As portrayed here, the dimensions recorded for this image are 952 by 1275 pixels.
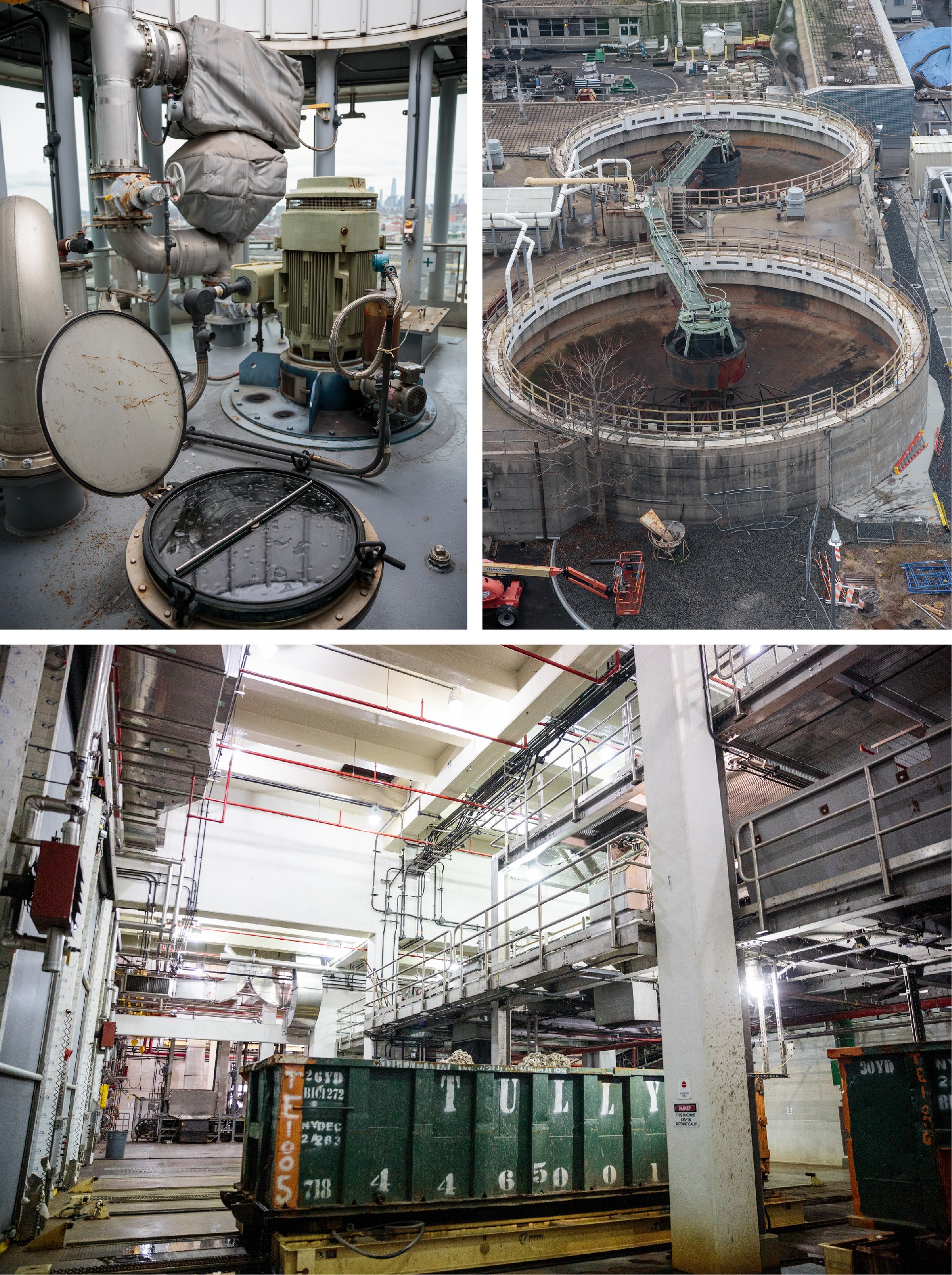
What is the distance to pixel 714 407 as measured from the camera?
15.4m

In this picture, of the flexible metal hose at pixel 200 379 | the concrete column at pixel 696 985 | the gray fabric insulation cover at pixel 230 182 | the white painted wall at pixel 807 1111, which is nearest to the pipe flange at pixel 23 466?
the flexible metal hose at pixel 200 379

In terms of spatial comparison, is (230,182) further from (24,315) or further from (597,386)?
(597,386)

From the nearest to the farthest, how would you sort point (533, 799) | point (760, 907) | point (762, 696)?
point (760, 907)
point (762, 696)
point (533, 799)

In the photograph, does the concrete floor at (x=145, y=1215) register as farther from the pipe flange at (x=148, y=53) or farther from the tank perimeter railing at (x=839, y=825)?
the pipe flange at (x=148, y=53)

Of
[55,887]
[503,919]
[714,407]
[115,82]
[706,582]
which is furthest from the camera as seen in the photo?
[714,407]

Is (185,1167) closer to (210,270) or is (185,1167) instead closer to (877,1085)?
(877,1085)

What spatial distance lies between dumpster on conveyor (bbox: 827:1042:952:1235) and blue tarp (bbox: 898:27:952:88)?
1546 cm

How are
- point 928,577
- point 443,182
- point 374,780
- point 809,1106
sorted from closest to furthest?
1. point 928,577
2. point 443,182
3. point 374,780
4. point 809,1106

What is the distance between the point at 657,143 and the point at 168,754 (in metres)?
18.1

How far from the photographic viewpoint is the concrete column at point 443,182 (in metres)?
13.2

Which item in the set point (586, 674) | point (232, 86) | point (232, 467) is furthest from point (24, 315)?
point (586, 674)

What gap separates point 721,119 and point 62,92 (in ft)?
51.0

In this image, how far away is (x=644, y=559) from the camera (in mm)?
11594

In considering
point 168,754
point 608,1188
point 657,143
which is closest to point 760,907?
point 608,1188
